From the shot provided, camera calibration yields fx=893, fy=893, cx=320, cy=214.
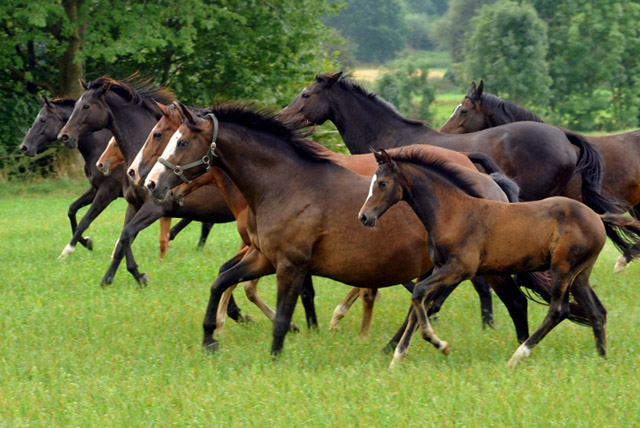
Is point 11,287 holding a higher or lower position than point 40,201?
higher

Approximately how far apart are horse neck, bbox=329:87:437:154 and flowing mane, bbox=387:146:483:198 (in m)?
2.96

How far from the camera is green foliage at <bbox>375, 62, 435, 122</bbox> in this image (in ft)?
159

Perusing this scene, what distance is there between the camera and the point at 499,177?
724 centimetres

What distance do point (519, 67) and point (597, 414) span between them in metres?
50.2

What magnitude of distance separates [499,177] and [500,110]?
11.6 ft

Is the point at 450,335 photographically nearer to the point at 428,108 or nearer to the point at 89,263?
the point at 89,263

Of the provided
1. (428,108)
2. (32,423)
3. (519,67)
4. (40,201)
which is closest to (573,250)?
(32,423)

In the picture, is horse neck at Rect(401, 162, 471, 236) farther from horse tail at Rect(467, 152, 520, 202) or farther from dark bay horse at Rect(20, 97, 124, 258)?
dark bay horse at Rect(20, 97, 124, 258)

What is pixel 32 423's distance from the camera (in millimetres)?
5199

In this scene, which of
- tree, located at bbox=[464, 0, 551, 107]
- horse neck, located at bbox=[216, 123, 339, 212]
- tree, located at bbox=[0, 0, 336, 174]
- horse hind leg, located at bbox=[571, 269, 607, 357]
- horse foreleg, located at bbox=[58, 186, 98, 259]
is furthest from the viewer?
tree, located at bbox=[464, 0, 551, 107]

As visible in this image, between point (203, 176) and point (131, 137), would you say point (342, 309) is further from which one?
point (131, 137)

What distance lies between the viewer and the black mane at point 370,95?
956 centimetres

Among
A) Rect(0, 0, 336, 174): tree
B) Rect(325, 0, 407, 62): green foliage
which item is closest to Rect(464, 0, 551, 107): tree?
Rect(0, 0, 336, 174): tree

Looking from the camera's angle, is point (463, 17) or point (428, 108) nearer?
point (428, 108)
